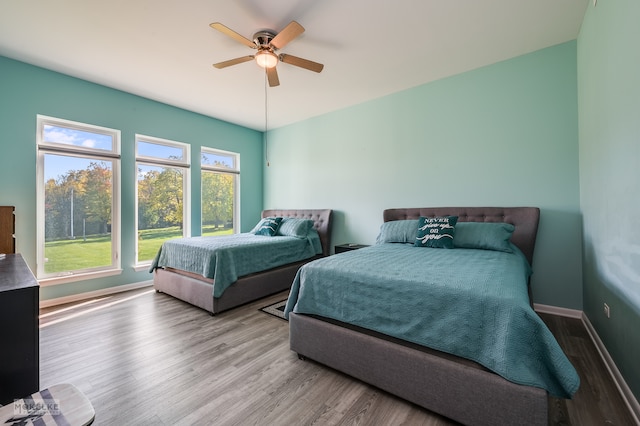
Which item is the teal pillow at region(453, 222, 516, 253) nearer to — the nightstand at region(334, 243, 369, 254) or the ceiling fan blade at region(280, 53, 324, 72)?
the nightstand at region(334, 243, 369, 254)

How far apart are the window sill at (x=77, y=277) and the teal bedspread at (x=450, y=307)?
2976mm

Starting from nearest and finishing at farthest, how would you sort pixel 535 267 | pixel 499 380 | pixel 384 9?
pixel 499 380
pixel 384 9
pixel 535 267

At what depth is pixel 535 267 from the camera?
291 centimetres

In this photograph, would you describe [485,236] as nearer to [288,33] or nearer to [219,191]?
[288,33]

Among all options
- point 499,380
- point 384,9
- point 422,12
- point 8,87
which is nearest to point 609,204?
point 499,380

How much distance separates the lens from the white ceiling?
2213mm

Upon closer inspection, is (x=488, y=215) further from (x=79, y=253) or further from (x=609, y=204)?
(x=79, y=253)

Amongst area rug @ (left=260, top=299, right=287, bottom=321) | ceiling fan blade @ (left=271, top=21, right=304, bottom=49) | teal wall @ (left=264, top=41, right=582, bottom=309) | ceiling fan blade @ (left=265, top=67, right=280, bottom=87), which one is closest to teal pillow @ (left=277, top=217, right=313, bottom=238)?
teal wall @ (left=264, top=41, right=582, bottom=309)

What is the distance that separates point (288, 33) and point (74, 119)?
3.07 metres

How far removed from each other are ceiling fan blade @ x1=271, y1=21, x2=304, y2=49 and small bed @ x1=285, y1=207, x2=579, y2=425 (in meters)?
1.79

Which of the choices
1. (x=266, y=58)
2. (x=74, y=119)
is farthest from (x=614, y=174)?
(x=74, y=119)

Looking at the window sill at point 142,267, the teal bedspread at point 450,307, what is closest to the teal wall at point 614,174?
the teal bedspread at point 450,307

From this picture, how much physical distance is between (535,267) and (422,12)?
2762 mm

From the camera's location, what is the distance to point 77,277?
3.38 meters
